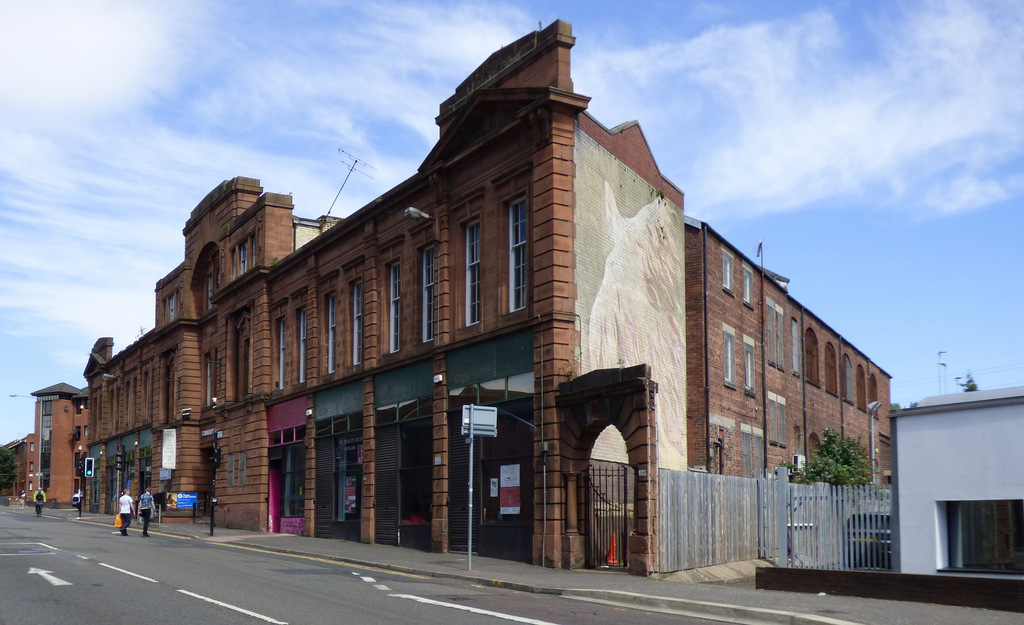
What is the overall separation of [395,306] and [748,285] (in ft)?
42.3

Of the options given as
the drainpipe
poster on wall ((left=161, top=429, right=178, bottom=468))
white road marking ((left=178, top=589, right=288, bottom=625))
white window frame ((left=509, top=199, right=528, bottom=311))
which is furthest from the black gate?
poster on wall ((left=161, top=429, right=178, bottom=468))

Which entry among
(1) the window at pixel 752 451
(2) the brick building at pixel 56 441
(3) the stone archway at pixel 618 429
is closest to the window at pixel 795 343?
(1) the window at pixel 752 451

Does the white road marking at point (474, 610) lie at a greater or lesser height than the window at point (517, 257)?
lesser

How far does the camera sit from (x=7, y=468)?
134m

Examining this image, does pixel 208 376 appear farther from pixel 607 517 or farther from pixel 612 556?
pixel 612 556

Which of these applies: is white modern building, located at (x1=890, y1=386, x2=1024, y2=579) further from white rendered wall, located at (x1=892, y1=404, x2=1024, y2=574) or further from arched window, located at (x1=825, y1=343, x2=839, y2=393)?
arched window, located at (x1=825, y1=343, x2=839, y2=393)

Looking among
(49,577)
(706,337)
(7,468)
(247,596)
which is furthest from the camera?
(7,468)

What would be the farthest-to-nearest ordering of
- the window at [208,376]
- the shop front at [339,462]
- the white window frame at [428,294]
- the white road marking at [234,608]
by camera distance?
the window at [208,376]
the shop front at [339,462]
the white window frame at [428,294]
the white road marking at [234,608]

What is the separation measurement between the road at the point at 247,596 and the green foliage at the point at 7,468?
4882 inches

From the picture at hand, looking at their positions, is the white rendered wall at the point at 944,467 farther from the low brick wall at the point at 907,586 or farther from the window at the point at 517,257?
the window at the point at 517,257

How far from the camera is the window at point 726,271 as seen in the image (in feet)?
109

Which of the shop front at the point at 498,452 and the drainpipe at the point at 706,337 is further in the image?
the drainpipe at the point at 706,337

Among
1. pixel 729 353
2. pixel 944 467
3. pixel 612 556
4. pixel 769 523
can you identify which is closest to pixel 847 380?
pixel 729 353

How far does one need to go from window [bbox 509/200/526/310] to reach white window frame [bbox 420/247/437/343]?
4.11m
